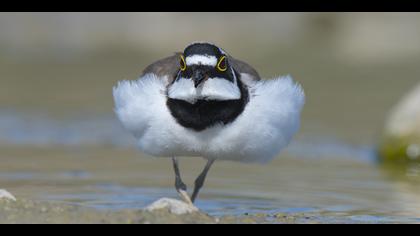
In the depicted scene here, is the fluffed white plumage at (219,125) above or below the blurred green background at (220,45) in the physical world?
below

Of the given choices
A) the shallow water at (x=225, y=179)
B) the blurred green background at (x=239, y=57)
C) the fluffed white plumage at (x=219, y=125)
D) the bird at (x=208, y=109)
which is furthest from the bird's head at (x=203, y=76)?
the blurred green background at (x=239, y=57)

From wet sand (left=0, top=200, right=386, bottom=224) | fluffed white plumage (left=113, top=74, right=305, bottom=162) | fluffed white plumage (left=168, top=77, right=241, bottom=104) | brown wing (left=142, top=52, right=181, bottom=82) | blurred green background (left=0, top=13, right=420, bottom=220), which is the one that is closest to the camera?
wet sand (left=0, top=200, right=386, bottom=224)

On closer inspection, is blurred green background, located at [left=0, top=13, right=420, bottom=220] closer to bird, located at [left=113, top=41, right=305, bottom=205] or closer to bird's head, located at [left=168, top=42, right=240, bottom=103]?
bird, located at [left=113, top=41, right=305, bottom=205]

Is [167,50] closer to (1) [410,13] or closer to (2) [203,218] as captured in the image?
(1) [410,13]

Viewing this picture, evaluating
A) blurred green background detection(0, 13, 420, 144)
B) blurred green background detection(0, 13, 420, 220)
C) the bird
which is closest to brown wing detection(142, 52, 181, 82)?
the bird

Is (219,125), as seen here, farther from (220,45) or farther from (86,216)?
(220,45)

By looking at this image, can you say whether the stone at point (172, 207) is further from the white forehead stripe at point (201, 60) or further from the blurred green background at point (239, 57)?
the blurred green background at point (239, 57)
